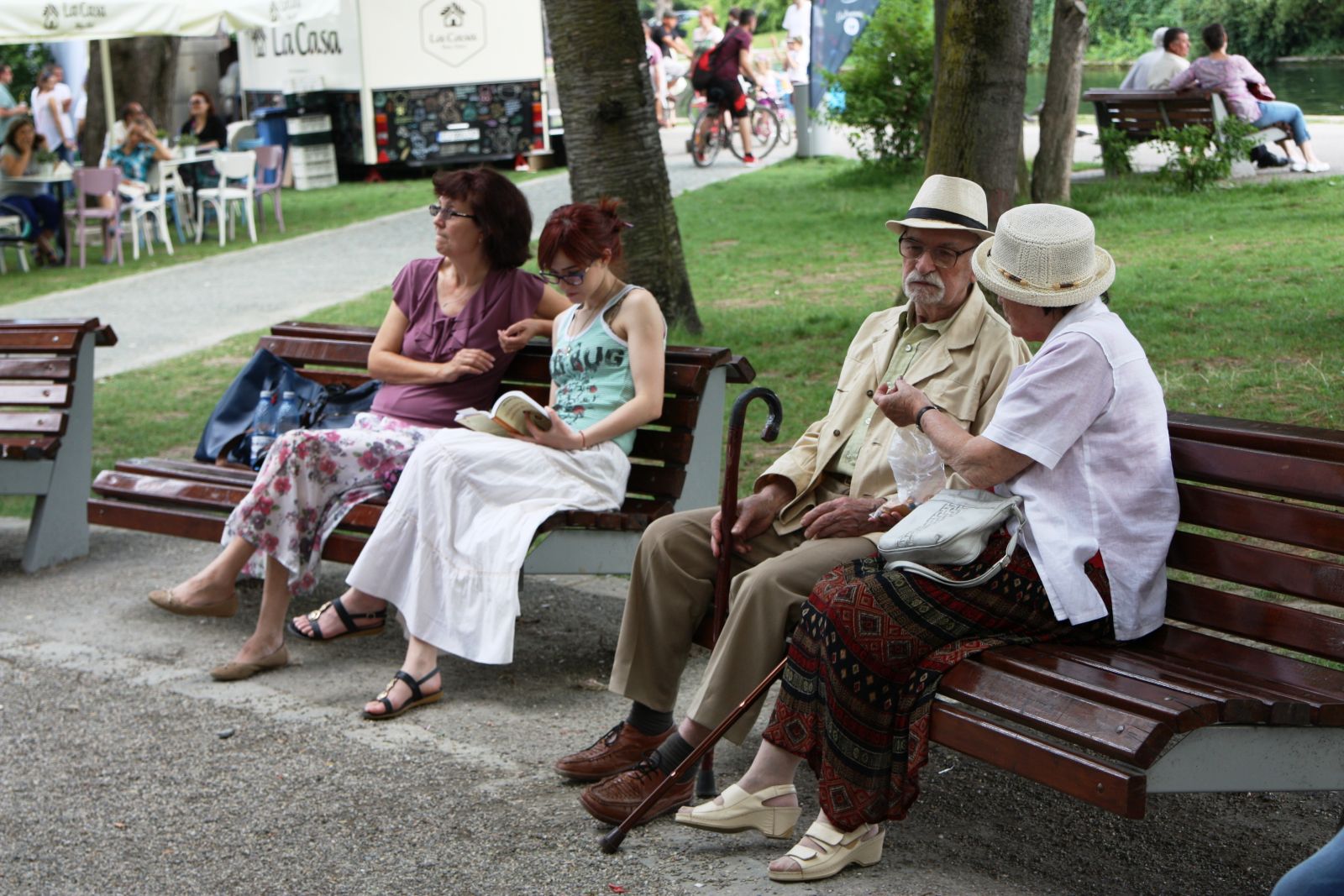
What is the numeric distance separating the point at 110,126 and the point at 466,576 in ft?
52.4

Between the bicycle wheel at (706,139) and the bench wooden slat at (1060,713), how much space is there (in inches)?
709

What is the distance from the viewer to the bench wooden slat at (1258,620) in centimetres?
323

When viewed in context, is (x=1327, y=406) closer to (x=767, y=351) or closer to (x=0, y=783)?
(x=767, y=351)

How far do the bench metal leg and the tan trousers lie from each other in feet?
10.0

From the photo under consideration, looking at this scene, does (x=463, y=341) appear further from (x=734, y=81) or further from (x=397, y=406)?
(x=734, y=81)

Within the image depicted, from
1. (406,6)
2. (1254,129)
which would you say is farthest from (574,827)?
(406,6)

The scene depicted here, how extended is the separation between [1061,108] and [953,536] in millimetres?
10314

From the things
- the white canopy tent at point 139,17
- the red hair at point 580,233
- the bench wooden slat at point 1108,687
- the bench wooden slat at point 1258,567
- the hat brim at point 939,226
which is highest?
the white canopy tent at point 139,17

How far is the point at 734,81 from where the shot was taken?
20.6m

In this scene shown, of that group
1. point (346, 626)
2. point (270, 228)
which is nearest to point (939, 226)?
point (346, 626)

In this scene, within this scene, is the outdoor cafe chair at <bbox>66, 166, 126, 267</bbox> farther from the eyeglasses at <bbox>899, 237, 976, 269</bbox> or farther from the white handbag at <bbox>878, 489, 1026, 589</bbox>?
the white handbag at <bbox>878, 489, 1026, 589</bbox>

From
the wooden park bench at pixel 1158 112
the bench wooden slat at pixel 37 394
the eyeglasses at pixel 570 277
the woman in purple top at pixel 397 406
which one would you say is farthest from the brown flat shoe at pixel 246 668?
the wooden park bench at pixel 1158 112

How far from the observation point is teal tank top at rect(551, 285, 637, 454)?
15.9 feet

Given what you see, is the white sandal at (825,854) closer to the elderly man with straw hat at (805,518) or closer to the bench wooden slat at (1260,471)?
the elderly man with straw hat at (805,518)
